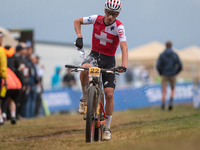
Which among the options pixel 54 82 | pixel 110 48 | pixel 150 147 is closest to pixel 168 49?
pixel 54 82

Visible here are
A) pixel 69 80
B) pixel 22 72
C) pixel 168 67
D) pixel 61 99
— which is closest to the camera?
pixel 22 72

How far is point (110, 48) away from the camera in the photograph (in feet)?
24.9

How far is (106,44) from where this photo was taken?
7.54 m

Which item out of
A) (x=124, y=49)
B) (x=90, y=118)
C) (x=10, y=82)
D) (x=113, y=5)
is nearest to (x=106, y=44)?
(x=124, y=49)

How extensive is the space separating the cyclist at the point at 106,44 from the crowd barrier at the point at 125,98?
6.86 m

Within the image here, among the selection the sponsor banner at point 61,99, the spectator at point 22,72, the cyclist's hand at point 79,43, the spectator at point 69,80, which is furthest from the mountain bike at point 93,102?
Answer: the spectator at point 69,80

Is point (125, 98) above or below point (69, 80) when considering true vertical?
below

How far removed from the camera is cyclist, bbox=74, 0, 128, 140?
23.1ft

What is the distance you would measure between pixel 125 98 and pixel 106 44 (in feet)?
38.2

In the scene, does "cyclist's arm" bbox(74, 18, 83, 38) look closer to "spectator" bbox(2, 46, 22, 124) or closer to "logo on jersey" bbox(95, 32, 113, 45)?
"logo on jersey" bbox(95, 32, 113, 45)

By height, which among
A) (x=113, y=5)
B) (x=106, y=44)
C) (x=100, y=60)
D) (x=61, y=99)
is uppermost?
(x=113, y=5)

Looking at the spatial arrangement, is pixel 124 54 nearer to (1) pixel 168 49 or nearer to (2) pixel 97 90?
(2) pixel 97 90

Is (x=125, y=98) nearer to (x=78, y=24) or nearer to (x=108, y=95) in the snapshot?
(x=78, y=24)

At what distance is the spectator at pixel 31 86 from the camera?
14.4 m
